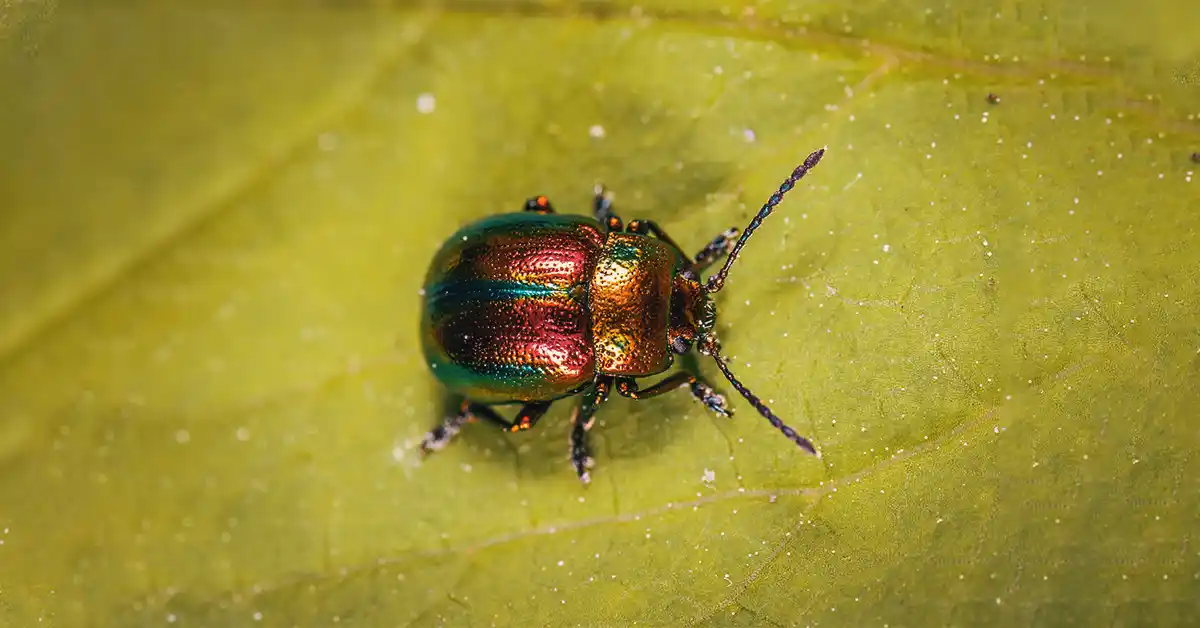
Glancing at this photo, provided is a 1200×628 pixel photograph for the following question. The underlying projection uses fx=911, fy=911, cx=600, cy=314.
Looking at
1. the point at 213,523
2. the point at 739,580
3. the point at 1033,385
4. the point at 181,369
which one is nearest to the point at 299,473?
the point at 213,523

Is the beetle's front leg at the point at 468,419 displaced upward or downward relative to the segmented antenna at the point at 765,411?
downward

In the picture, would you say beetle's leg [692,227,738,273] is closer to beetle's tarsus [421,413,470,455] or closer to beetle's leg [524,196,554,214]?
beetle's leg [524,196,554,214]

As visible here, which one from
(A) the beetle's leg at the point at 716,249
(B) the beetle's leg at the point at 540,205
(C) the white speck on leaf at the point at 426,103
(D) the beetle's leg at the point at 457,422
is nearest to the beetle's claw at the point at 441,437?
(D) the beetle's leg at the point at 457,422

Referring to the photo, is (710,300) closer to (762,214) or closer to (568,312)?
(762,214)

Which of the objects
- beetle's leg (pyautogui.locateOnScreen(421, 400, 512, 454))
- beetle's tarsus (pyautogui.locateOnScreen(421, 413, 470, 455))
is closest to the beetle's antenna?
beetle's leg (pyautogui.locateOnScreen(421, 400, 512, 454))

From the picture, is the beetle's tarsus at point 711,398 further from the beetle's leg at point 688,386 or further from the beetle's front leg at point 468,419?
the beetle's front leg at point 468,419

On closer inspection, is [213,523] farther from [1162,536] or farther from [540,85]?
[1162,536]

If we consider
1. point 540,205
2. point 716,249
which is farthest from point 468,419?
point 716,249
